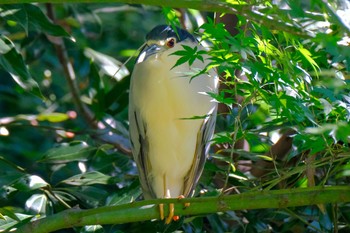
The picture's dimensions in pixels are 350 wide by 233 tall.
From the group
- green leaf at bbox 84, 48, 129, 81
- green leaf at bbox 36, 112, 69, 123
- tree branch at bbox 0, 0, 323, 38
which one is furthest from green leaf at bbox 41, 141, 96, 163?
tree branch at bbox 0, 0, 323, 38

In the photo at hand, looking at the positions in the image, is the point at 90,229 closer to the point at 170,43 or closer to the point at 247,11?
the point at 170,43

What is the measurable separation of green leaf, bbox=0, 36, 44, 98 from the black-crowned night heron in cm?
35

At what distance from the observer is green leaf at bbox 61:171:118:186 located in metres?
2.69

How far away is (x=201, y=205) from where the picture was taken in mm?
2078

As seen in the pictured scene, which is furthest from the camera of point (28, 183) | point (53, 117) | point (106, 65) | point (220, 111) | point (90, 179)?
point (106, 65)

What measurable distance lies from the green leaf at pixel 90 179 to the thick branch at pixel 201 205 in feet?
1.71

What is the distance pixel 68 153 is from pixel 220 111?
56 centimetres

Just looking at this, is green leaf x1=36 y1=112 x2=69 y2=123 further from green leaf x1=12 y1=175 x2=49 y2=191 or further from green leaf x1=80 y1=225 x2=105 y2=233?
green leaf x1=80 y1=225 x2=105 y2=233

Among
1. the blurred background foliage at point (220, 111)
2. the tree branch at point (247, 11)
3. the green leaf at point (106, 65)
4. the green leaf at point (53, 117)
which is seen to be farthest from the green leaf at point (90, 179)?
the tree branch at point (247, 11)

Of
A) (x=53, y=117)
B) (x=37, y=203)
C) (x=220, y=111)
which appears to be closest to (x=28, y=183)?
(x=37, y=203)

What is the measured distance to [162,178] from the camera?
3010 mm

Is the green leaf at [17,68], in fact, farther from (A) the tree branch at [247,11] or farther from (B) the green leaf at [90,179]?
(A) the tree branch at [247,11]

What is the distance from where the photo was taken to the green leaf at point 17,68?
2588mm

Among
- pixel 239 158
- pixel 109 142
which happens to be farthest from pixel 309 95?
pixel 109 142
